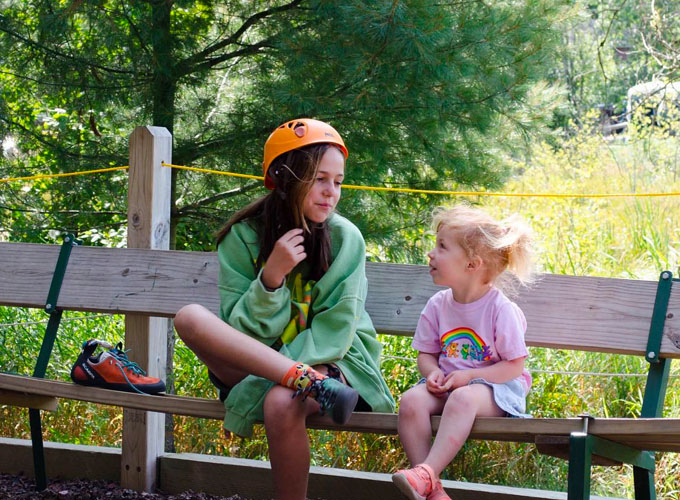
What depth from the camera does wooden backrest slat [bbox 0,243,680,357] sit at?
244cm

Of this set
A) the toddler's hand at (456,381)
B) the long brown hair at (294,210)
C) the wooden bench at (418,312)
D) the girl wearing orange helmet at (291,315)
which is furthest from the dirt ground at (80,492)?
the toddler's hand at (456,381)

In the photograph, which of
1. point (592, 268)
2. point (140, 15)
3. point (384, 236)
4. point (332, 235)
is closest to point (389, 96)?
point (384, 236)

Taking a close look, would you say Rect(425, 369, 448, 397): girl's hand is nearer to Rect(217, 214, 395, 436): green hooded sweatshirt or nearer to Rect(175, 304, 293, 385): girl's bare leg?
Rect(217, 214, 395, 436): green hooded sweatshirt

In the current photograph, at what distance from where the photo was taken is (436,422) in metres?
2.13

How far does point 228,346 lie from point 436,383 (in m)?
0.54

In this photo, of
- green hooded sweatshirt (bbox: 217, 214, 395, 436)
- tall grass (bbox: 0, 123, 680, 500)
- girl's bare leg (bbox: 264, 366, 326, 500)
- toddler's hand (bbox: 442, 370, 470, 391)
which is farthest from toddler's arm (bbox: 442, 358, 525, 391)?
tall grass (bbox: 0, 123, 680, 500)

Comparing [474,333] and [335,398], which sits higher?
[474,333]

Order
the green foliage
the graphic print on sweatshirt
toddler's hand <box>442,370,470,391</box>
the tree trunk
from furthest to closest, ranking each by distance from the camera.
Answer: the tree trunk
the green foliage
the graphic print on sweatshirt
toddler's hand <box>442,370,470,391</box>

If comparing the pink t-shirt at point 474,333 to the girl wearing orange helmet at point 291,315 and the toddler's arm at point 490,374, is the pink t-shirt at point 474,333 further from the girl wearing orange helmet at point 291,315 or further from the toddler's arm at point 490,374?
the girl wearing orange helmet at point 291,315

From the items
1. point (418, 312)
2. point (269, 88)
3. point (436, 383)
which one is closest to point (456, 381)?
point (436, 383)

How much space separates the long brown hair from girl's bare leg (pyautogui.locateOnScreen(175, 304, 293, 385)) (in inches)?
12.0

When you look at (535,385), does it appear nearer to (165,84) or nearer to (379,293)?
(379,293)

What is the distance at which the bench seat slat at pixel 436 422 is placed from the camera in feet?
5.94

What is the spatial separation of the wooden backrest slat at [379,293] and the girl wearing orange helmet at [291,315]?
0.68ft
